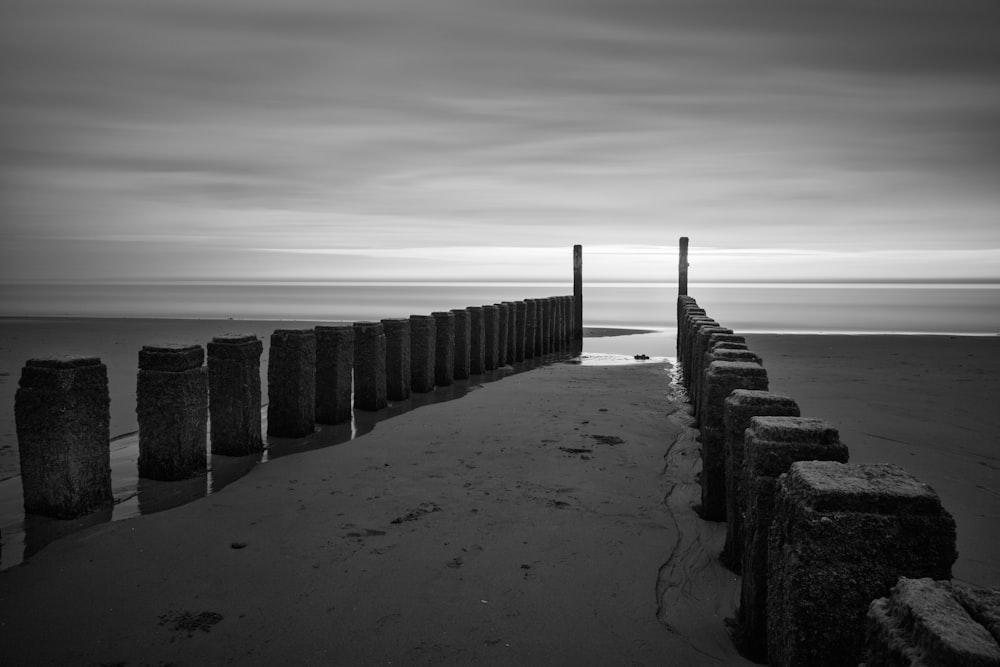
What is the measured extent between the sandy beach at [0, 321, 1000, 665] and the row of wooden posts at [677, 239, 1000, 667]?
789 mm

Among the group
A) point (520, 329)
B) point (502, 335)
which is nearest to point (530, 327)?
point (520, 329)

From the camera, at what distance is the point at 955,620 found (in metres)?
1.55

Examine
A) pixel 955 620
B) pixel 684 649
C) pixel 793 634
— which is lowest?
pixel 684 649

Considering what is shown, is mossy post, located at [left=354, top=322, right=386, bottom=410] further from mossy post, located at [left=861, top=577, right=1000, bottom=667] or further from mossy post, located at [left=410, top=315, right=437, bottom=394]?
mossy post, located at [left=861, top=577, right=1000, bottom=667]

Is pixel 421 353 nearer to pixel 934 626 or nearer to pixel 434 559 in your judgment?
pixel 434 559

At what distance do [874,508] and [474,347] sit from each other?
993cm

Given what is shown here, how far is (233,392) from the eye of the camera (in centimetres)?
619

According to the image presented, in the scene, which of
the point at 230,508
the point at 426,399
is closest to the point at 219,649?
the point at 230,508

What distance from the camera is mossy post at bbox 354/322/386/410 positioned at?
27.1 feet

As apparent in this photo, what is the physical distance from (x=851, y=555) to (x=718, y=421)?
2.47 metres

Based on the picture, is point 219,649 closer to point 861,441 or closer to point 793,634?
point 793,634

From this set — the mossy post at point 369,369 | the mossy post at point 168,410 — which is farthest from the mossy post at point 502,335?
the mossy post at point 168,410

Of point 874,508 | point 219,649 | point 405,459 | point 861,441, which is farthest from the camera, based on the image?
point 861,441

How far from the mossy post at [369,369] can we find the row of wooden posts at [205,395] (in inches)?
0.5
